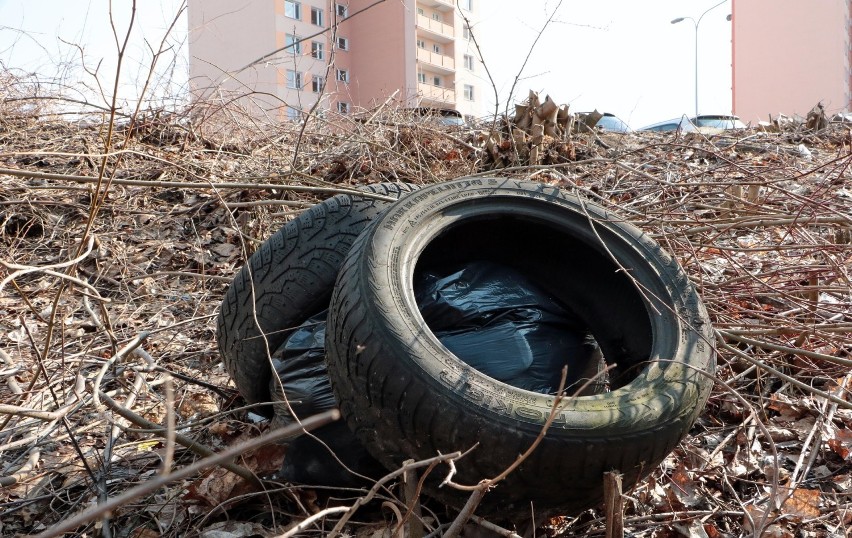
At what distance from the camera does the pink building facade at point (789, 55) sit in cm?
3072

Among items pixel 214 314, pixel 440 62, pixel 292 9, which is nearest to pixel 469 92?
pixel 440 62

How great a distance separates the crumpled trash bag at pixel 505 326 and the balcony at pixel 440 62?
35842mm

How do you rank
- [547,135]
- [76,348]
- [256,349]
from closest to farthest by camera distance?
[256,349], [76,348], [547,135]

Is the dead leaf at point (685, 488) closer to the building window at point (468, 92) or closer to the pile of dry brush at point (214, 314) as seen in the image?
the pile of dry brush at point (214, 314)

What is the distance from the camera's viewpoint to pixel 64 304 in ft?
14.1

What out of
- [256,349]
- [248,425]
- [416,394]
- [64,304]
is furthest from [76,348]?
[416,394]

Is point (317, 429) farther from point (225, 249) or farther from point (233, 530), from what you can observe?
point (225, 249)

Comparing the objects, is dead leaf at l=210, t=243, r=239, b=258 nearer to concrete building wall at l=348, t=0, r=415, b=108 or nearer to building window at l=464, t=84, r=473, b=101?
concrete building wall at l=348, t=0, r=415, b=108

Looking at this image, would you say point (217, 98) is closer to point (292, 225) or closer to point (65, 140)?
point (65, 140)

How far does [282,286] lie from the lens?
2705mm

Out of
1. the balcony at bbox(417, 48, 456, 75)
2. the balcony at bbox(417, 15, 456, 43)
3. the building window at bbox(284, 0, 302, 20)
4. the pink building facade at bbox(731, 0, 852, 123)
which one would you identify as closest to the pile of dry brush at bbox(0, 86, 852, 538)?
the building window at bbox(284, 0, 302, 20)

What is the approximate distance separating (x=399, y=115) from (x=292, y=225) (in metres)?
3.69

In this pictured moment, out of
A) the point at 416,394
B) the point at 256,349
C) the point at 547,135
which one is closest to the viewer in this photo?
the point at 416,394

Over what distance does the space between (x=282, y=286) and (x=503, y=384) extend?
1.02 meters
